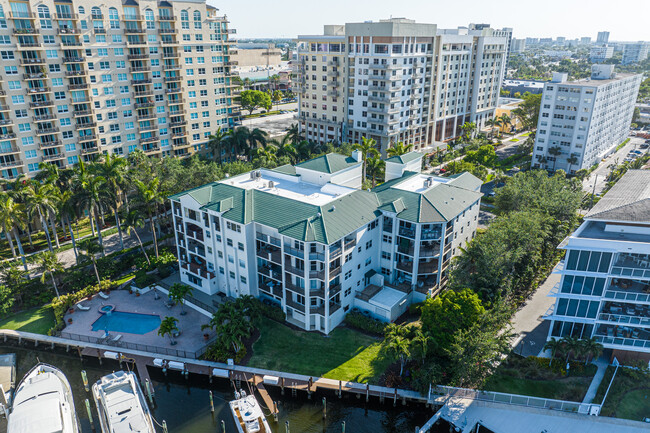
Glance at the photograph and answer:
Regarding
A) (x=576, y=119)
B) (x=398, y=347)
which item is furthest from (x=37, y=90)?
(x=576, y=119)

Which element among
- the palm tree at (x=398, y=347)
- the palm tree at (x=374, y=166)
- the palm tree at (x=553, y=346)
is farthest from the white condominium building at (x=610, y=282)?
the palm tree at (x=374, y=166)

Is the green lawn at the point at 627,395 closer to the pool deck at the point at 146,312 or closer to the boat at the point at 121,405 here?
the pool deck at the point at 146,312

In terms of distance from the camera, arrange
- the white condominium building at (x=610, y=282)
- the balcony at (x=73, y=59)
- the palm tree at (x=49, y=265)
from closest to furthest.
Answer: the white condominium building at (x=610, y=282), the palm tree at (x=49, y=265), the balcony at (x=73, y=59)

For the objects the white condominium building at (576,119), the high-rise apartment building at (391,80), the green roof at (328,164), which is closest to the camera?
the green roof at (328,164)

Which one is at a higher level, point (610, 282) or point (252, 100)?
point (252, 100)

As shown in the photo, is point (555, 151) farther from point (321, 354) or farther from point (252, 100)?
point (252, 100)

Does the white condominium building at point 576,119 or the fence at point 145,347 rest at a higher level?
the white condominium building at point 576,119
